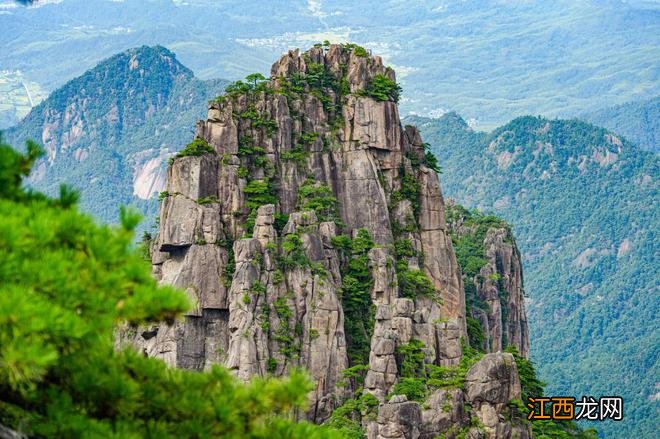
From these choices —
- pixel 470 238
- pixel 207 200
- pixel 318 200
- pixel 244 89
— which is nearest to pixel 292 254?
pixel 207 200

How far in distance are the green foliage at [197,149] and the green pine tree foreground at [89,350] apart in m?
41.0

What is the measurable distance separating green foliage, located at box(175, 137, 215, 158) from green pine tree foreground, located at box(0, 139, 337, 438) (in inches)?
1612

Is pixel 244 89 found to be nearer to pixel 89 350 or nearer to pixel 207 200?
pixel 207 200

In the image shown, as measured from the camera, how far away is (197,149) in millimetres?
54500

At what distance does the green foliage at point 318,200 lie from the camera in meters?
56.8

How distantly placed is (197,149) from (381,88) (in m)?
9.64

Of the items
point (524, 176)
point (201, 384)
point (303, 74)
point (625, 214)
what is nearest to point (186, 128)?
point (524, 176)

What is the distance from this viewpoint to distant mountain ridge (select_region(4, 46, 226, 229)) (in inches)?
6314

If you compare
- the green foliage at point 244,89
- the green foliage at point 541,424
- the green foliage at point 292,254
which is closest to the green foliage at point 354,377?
the green foliage at point 292,254

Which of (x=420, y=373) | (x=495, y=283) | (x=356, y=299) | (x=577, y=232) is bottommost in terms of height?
(x=420, y=373)

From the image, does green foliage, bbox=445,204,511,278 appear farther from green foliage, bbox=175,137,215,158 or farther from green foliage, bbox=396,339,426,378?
green foliage, bbox=396,339,426,378

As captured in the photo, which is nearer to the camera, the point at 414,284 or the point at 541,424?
the point at 541,424

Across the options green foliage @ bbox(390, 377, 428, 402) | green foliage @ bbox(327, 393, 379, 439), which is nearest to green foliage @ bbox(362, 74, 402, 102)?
green foliage @ bbox(390, 377, 428, 402)

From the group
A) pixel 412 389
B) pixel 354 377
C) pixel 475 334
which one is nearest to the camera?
pixel 412 389
